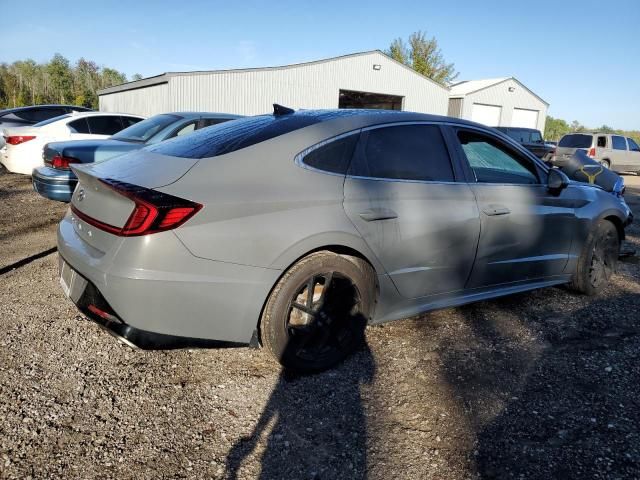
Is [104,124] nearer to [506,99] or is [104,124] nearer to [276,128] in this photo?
[276,128]

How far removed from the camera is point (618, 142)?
19219 millimetres

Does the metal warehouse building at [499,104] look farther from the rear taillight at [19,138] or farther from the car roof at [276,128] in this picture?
the car roof at [276,128]

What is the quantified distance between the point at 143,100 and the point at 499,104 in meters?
21.2

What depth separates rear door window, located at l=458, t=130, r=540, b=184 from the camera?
11.7 feet

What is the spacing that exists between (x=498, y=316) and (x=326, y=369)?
5.73ft

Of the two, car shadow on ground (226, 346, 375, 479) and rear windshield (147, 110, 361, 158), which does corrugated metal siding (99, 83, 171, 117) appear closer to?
rear windshield (147, 110, 361, 158)

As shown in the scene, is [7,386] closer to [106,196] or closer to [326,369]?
[106,196]

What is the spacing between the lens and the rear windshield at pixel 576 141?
60.8 feet

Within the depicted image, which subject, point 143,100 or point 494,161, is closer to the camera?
point 494,161

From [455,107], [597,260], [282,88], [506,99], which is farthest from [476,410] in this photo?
[506,99]

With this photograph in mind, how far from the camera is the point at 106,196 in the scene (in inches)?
99.5

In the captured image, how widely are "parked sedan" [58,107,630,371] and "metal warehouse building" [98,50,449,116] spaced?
17.7 meters

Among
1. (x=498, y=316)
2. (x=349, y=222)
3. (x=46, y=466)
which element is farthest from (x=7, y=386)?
(x=498, y=316)

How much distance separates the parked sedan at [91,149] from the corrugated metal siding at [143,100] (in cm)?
1348
